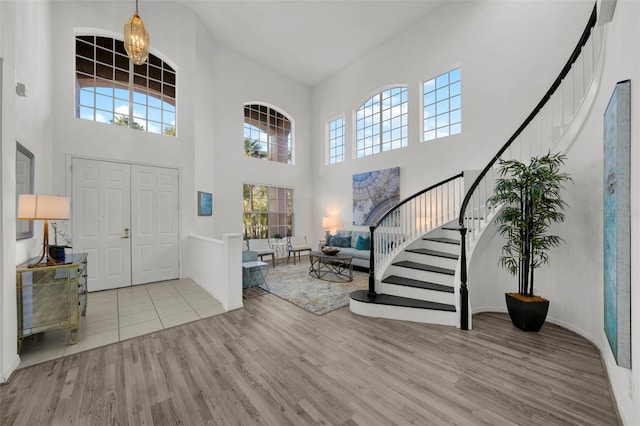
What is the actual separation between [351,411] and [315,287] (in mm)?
2936

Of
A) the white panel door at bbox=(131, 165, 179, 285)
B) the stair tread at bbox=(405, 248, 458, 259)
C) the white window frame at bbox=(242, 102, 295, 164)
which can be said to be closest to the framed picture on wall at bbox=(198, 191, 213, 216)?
the white panel door at bbox=(131, 165, 179, 285)

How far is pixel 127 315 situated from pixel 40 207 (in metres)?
1.77

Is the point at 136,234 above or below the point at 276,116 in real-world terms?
below

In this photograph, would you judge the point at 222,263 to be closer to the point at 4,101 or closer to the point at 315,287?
the point at 315,287

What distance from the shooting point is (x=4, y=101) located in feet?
6.99

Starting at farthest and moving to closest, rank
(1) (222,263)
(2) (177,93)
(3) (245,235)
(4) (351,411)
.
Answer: (3) (245,235)
(2) (177,93)
(1) (222,263)
(4) (351,411)

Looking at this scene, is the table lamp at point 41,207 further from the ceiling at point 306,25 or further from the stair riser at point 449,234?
the stair riser at point 449,234

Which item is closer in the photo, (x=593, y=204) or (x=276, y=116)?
(x=593, y=204)

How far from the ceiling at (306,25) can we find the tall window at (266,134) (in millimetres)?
1429

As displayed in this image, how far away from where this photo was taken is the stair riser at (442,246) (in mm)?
3941

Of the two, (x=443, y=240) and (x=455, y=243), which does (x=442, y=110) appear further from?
(x=455, y=243)

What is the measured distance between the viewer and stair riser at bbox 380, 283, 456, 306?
3283mm

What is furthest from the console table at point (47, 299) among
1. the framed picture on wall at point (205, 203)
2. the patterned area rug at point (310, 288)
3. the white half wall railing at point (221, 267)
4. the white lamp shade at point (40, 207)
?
the framed picture on wall at point (205, 203)

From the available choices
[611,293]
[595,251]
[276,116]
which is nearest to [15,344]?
[611,293]
